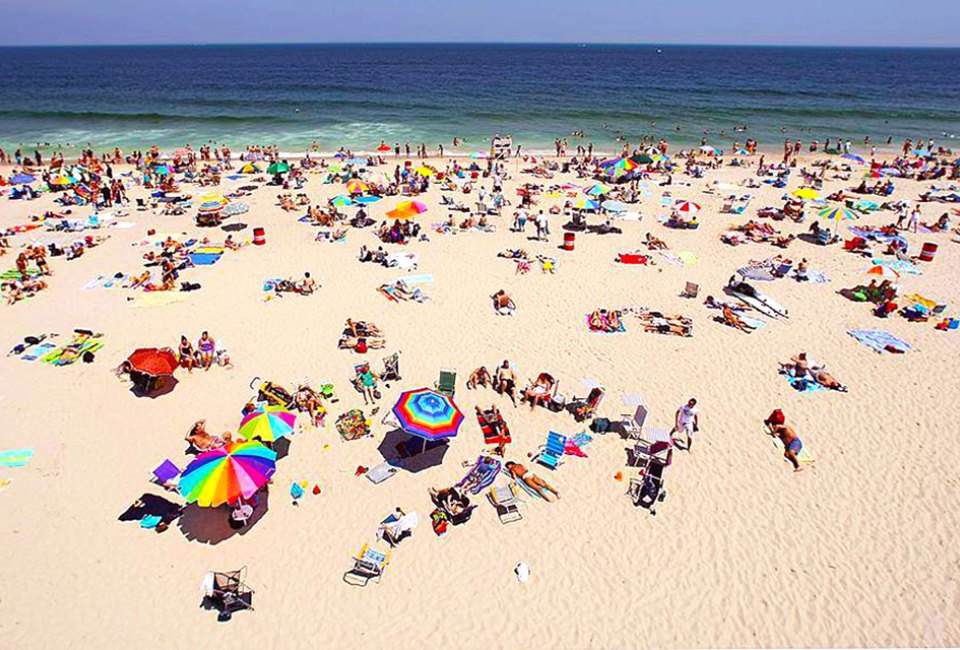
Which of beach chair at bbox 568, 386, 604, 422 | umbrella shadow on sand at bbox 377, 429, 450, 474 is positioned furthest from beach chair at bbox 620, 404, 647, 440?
umbrella shadow on sand at bbox 377, 429, 450, 474

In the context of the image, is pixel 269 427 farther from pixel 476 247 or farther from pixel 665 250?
pixel 665 250

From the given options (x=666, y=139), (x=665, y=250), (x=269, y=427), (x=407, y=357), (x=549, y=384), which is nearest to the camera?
(x=269, y=427)

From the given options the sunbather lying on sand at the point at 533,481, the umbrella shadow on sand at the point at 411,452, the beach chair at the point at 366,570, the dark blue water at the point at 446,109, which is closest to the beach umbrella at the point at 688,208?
the sunbather lying on sand at the point at 533,481

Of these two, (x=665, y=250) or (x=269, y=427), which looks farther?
(x=665, y=250)

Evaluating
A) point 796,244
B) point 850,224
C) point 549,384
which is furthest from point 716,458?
point 850,224

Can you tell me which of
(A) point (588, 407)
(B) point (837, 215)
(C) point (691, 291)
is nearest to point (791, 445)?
(A) point (588, 407)

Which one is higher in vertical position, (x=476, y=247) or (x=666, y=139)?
(x=666, y=139)
